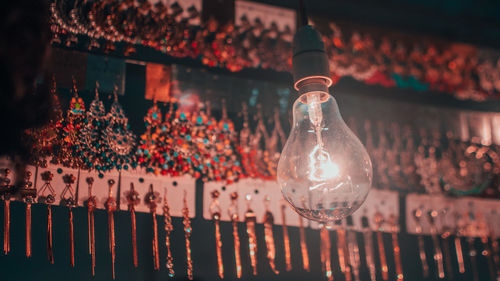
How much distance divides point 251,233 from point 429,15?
180 cm

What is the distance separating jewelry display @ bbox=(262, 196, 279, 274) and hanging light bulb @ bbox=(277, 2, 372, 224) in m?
0.97

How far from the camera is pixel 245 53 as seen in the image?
107 inches

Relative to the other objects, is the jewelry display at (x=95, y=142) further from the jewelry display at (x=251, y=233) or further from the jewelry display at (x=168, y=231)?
the jewelry display at (x=251, y=233)

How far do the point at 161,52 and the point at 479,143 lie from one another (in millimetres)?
1969

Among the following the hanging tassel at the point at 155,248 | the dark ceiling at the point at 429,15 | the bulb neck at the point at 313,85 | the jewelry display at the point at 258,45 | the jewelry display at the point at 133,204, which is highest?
the dark ceiling at the point at 429,15

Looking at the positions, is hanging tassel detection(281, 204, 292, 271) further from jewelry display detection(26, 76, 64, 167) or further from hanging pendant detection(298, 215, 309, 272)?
jewelry display detection(26, 76, 64, 167)

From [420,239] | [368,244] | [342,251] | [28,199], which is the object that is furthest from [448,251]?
[28,199]

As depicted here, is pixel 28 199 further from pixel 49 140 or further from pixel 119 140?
pixel 119 140

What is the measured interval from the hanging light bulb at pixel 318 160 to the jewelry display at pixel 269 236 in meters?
0.97

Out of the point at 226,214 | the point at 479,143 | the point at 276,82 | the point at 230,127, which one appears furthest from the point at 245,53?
the point at 479,143

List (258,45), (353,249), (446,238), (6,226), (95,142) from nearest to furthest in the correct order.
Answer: (6,226), (95,142), (353,249), (258,45), (446,238)

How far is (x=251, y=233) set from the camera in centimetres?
242

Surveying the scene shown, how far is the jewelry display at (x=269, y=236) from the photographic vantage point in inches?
94.4

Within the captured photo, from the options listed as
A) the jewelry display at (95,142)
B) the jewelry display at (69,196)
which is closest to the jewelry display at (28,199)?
the jewelry display at (69,196)
